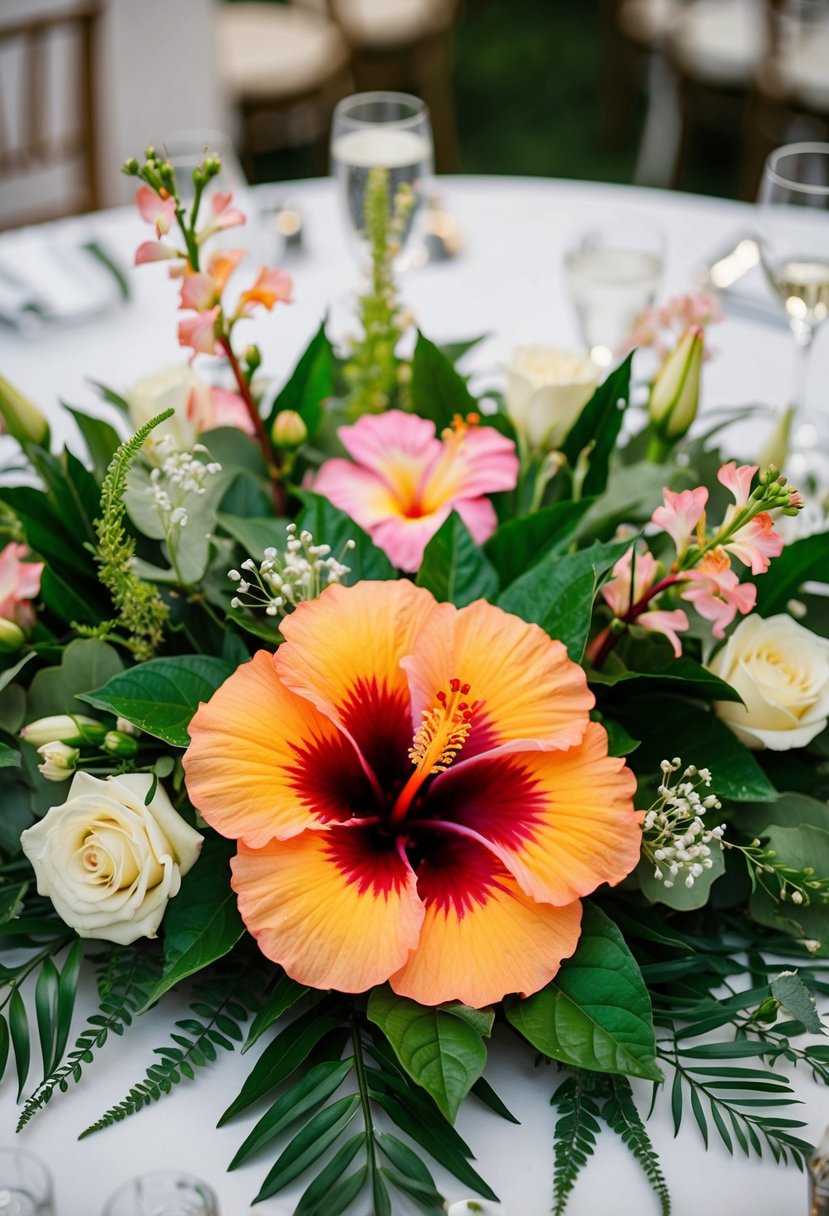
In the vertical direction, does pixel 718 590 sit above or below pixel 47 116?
above

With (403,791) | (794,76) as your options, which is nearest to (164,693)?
(403,791)

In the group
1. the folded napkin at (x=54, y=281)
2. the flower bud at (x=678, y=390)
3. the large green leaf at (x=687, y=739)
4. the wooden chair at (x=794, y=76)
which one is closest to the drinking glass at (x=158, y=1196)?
the large green leaf at (x=687, y=739)

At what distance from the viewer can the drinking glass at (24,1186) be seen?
565mm

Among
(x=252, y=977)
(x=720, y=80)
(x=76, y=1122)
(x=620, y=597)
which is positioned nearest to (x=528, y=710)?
(x=620, y=597)

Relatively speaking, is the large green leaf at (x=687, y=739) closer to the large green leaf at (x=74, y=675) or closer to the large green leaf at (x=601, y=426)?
the large green leaf at (x=601, y=426)

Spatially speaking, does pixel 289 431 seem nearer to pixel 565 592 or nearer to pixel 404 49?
pixel 565 592

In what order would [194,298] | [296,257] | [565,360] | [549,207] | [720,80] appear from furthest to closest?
[720,80], [549,207], [296,257], [565,360], [194,298]

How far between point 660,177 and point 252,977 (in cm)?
338

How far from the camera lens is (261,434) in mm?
874

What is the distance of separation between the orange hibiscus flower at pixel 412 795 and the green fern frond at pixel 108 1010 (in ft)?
0.40

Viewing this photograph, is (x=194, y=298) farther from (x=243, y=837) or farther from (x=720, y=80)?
(x=720, y=80)

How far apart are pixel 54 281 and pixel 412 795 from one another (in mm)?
A: 957

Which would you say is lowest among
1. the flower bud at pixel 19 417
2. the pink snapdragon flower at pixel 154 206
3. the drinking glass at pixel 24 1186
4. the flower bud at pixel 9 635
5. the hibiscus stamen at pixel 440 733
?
the drinking glass at pixel 24 1186

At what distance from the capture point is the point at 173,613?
32.6 inches
